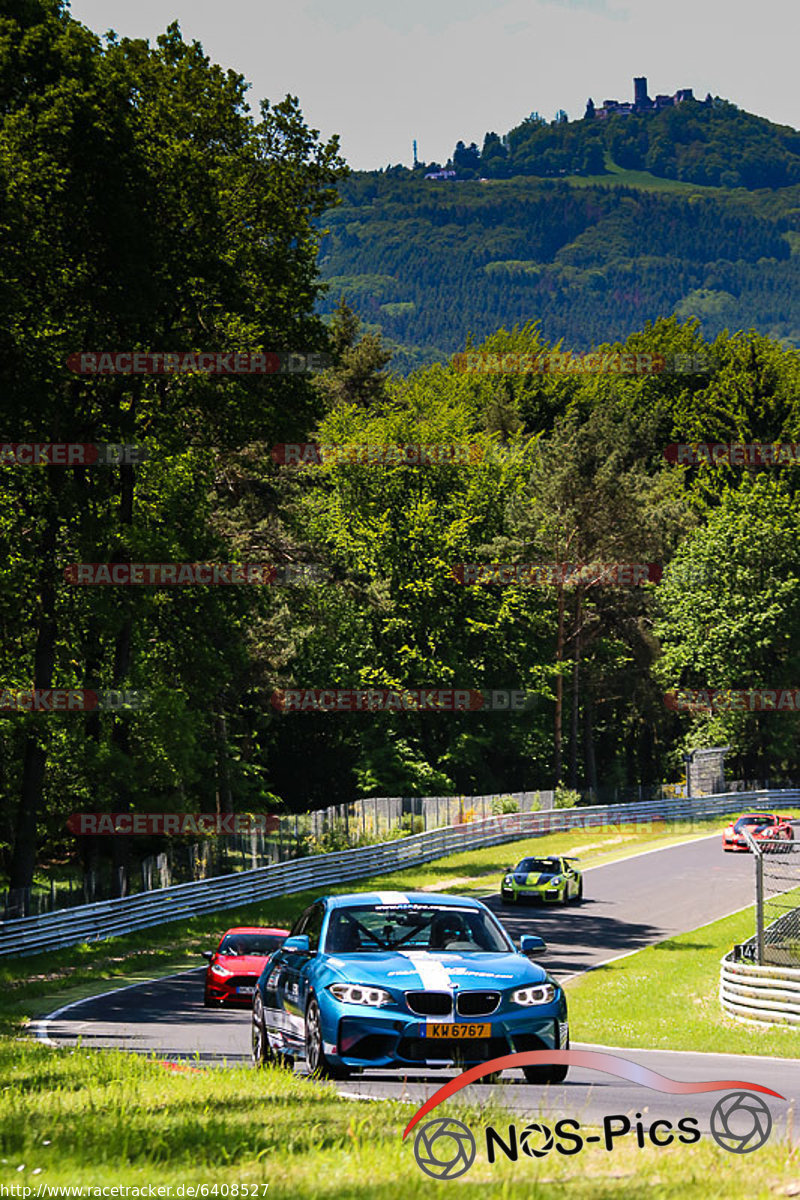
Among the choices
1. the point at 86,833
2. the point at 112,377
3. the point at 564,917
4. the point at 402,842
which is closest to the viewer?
the point at 112,377

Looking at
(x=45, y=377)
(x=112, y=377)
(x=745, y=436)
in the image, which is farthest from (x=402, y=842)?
(x=745, y=436)

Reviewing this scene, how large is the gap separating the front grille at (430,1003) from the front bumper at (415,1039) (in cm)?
8

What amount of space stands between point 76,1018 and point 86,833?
1674 cm

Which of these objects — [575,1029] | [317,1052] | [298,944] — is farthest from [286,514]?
[317,1052]

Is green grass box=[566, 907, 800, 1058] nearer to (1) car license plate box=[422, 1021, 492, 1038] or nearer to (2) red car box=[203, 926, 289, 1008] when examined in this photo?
(2) red car box=[203, 926, 289, 1008]

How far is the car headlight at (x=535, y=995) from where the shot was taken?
33.8ft

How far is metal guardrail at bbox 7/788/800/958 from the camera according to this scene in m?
30.4

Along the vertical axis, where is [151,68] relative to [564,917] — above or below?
above

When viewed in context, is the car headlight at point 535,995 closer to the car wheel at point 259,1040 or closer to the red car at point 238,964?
the car wheel at point 259,1040

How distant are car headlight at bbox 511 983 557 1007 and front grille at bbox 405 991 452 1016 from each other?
0.52 meters

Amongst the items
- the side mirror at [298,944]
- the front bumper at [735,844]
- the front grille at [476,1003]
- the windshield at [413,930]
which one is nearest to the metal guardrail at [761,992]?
the windshield at [413,930]

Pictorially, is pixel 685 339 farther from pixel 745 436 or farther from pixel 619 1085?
pixel 619 1085

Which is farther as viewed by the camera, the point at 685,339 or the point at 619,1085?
the point at 685,339

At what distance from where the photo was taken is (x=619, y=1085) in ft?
38.9
